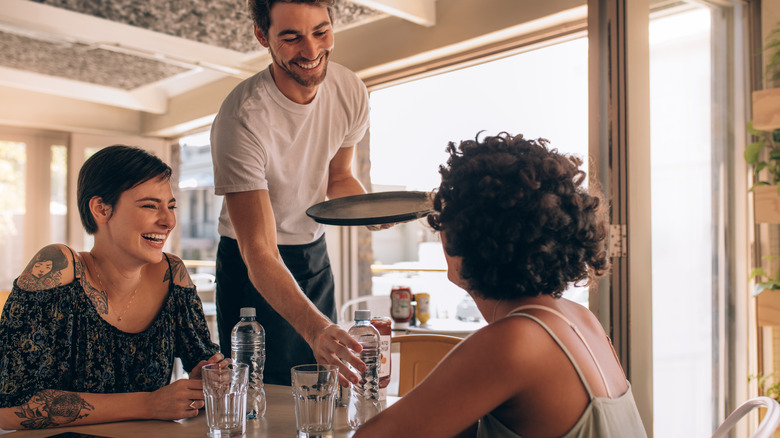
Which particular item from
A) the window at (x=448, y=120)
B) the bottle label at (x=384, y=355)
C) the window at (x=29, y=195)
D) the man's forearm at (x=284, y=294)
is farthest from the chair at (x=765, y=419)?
the window at (x=29, y=195)

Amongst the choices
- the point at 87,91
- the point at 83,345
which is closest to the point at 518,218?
the point at 83,345

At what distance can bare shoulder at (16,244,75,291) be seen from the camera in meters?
1.38

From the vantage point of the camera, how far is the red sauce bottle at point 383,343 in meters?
1.30

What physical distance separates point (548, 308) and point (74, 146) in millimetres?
6066

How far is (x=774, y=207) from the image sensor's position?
2244 millimetres

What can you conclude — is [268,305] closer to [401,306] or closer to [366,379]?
[366,379]

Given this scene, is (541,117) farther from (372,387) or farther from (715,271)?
(372,387)

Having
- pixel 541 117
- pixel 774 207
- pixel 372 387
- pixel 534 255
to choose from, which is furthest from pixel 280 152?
pixel 541 117

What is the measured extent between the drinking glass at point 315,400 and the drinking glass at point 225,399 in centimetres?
11

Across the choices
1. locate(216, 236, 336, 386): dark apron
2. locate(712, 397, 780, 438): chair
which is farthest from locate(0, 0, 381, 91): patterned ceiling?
locate(712, 397, 780, 438): chair

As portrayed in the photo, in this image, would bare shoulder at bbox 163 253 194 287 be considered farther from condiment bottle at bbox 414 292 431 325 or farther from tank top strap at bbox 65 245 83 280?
condiment bottle at bbox 414 292 431 325

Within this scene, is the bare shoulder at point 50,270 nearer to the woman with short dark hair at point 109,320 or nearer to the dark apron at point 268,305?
the woman with short dark hair at point 109,320

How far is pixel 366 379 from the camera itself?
130 centimetres

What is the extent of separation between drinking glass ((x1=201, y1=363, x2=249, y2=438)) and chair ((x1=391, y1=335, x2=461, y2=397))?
0.81 meters
